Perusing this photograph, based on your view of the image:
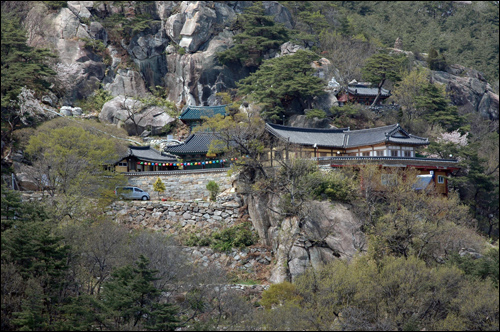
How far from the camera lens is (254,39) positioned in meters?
54.0

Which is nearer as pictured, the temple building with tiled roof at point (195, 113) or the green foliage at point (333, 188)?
the green foliage at point (333, 188)

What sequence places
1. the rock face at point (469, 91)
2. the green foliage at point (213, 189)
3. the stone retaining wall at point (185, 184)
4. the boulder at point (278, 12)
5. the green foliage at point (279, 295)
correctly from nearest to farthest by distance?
the green foliage at point (279, 295)
the green foliage at point (213, 189)
the stone retaining wall at point (185, 184)
the rock face at point (469, 91)
the boulder at point (278, 12)

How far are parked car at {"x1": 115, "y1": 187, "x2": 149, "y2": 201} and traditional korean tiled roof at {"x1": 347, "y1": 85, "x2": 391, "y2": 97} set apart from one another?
2036 cm

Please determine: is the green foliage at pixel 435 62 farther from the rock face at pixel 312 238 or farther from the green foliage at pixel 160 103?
the rock face at pixel 312 238

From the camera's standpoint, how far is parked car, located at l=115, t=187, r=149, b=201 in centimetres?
3609

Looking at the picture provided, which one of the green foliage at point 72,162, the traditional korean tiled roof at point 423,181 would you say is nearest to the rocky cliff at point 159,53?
the green foliage at point 72,162

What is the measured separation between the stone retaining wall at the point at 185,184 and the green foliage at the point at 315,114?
10457 mm

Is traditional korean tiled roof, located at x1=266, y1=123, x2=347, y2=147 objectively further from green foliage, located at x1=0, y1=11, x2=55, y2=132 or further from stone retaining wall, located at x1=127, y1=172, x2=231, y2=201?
green foliage, located at x1=0, y1=11, x2=55, y2=132

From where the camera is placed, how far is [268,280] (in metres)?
30.9

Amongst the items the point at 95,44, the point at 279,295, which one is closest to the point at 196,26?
the point at 95,44

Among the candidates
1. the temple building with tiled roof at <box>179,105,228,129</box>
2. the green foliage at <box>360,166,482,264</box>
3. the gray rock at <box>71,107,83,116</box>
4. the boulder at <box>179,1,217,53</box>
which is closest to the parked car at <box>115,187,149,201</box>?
the temple building with tiled roof at <box>179,105,228,129</box>

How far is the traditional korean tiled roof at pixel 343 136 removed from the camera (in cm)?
3816

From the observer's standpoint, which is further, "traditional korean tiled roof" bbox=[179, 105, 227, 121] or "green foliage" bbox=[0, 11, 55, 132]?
"traditional korean tiled roof" bbox=[179, 105, 227, 121]

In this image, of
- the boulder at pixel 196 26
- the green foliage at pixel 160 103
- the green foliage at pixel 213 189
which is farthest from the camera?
the boulder at pixel 196 26
